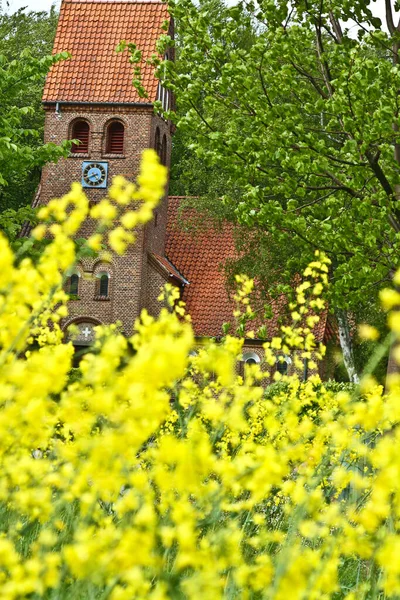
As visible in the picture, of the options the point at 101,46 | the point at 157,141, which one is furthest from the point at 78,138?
the point at 101,46

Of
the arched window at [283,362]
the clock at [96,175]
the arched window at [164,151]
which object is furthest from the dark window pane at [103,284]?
the arched window at [283,362]

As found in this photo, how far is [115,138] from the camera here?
1335 inches

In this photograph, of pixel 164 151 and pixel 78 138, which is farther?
pixel 164 151

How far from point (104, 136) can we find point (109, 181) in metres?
1.54

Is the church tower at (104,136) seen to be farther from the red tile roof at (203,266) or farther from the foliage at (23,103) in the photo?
the red tile roof at (203,266)

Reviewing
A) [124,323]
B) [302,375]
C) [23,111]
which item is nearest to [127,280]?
[124,323]

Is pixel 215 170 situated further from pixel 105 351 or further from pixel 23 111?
pixel 105 351

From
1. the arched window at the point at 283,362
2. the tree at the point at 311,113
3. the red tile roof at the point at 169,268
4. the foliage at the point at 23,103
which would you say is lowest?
the arched window at the point at 283,362

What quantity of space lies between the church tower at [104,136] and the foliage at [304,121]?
21583 mm

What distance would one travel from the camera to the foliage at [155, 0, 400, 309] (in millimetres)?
9805

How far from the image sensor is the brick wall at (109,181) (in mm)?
32781

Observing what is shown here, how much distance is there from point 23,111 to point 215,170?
13.0 metres

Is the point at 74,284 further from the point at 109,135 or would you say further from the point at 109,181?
the point at 109,135

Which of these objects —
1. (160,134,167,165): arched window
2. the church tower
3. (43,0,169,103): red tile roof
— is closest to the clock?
the church tower
